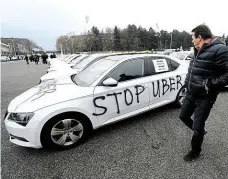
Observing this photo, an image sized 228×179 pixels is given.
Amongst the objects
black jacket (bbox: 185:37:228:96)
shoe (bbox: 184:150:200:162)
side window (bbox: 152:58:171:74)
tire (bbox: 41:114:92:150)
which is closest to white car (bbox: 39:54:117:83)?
side window (bbox: 152:58:171:74)

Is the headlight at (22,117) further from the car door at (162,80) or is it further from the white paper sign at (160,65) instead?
the white paper sign at (160,65)

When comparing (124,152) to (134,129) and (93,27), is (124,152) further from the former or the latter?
(93,27)

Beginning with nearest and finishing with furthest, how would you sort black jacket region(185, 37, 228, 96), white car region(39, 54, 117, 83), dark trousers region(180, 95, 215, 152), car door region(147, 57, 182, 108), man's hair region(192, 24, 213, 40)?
black jacket region(185, 37, 228, 96)
man's hair region(192, 24, 213, 40)
dark trousers region(180, 95, 215, 152)
car door region(147, 57, 182, 108)
white car region(39, 54, 117, 83)

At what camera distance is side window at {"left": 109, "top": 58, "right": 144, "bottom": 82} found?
3.55 metres

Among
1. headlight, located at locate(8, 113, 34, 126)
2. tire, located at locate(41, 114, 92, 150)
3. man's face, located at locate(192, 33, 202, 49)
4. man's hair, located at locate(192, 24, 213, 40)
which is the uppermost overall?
man's hair, located at locate(192, 24, 213, 40)

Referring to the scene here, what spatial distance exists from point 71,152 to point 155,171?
1361 mm

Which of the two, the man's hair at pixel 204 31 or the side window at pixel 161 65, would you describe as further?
the side window at pixel 161 65

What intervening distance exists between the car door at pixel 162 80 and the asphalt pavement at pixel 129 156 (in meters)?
0.59

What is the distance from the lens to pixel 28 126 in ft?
9.12

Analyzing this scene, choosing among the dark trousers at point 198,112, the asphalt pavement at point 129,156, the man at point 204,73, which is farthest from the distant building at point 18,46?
the man at point 204,73

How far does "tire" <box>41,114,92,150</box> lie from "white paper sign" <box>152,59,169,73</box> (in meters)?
1.95

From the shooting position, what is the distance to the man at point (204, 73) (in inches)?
89.0

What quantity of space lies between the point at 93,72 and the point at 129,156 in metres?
1.82

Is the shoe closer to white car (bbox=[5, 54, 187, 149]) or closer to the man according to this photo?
the man
